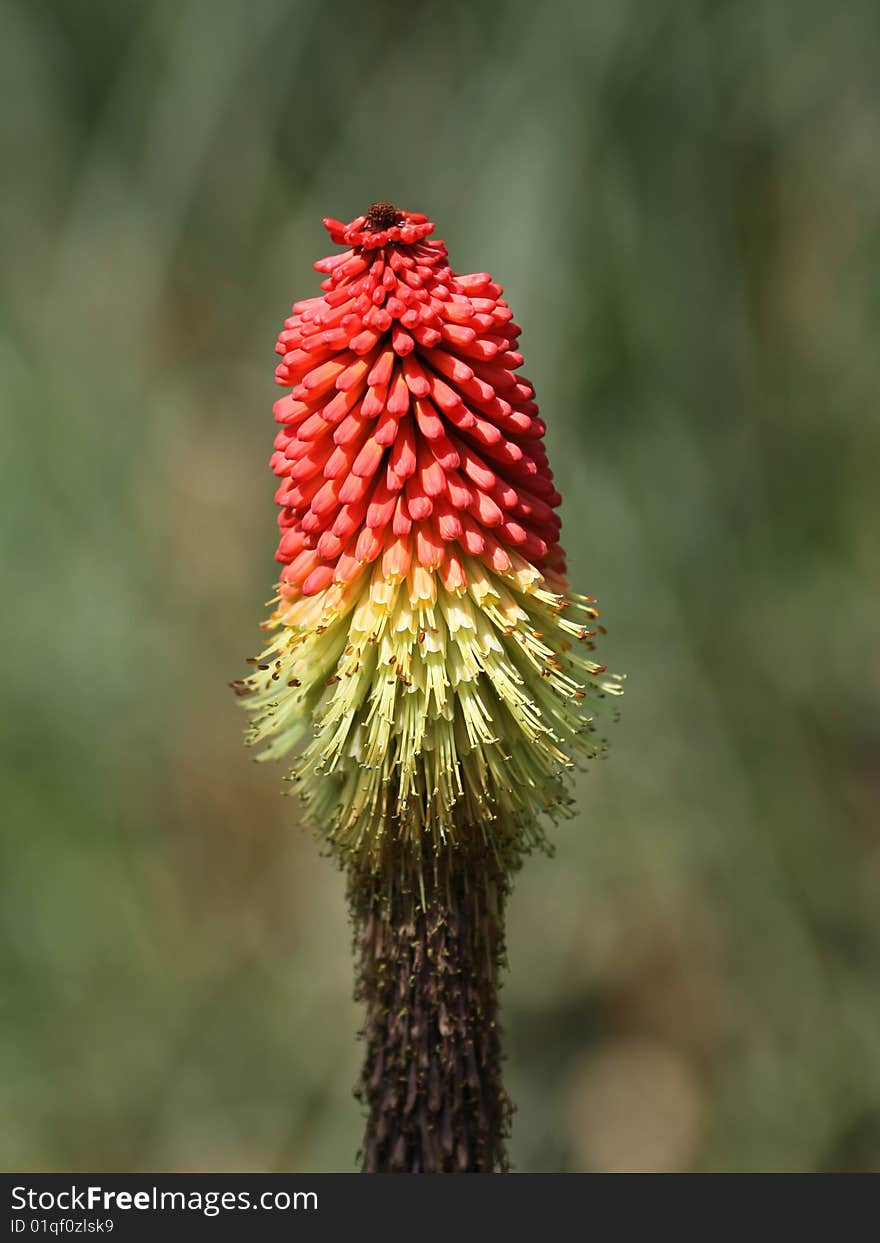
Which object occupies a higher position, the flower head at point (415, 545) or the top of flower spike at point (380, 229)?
the top of flower spike at point (380, 229)

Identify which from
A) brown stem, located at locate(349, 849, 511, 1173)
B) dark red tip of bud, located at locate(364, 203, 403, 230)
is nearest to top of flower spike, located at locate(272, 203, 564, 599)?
dark red tip of bud, located at locate(364, 203, 403, 230)

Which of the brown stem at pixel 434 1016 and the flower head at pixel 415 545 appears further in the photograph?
the brown stem at pixel 434 1016

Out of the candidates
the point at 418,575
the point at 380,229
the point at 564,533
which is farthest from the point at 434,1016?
the point at 564,533

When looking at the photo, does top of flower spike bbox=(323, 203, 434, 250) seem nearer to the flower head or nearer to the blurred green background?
the flower head

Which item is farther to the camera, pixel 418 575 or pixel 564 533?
pixel 564 533

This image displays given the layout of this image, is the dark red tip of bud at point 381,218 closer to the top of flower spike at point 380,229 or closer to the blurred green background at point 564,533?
the top of flower spike at point 380,229

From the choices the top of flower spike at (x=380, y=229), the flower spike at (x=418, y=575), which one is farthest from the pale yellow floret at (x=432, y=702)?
the top of flower spike at (x=380, y=229)

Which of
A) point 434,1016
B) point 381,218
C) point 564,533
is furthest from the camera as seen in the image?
point 564,533

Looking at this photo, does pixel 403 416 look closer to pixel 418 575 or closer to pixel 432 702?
pixel 418 575
